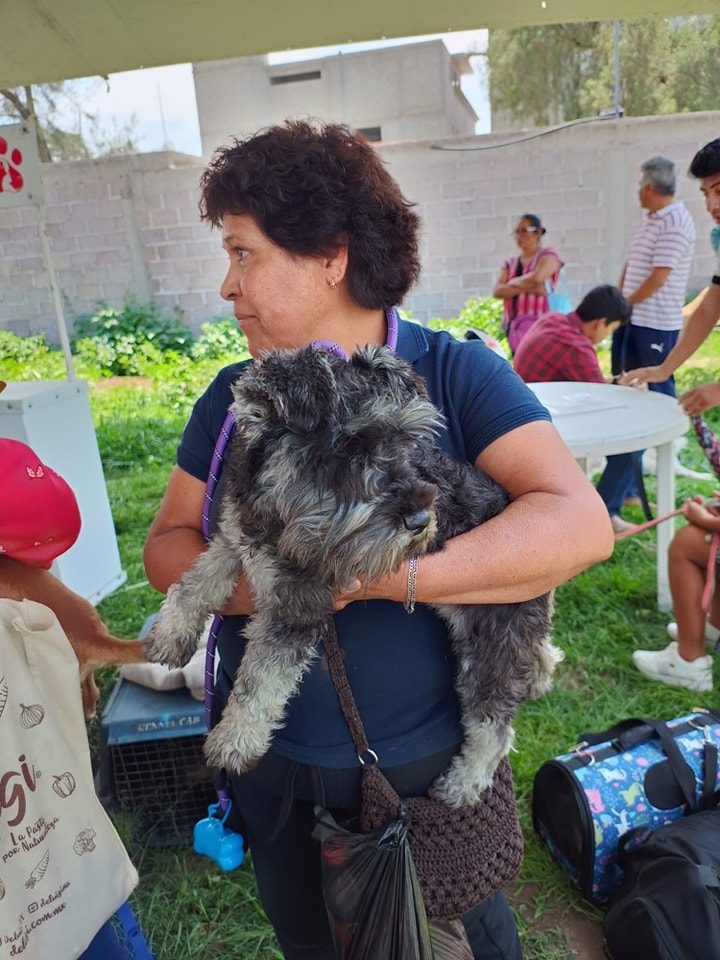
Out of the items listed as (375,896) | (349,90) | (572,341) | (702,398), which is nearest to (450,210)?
(572,341)

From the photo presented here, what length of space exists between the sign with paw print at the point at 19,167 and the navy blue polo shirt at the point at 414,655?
11.8 ft

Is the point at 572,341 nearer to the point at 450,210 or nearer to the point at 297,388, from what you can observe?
the point at 297,388

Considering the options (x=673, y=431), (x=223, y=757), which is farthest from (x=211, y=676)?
(x=673, y=431)

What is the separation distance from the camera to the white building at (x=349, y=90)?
2102 cm

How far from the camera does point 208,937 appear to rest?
2693mm

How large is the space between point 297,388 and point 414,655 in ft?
2.16

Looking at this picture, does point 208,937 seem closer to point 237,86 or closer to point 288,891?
point 288,891

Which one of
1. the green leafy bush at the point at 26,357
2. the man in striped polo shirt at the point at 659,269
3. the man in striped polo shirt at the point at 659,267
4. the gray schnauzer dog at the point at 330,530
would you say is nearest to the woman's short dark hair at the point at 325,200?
the gray schnauzer dog at the point at 330,530

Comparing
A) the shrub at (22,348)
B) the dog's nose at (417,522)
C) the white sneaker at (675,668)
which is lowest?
the white sneaker at (675,668)

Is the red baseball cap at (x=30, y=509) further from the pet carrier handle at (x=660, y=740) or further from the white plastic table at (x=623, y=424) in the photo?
the white plastic table at (x=623, y=424)

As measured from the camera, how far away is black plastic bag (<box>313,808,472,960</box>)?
1478mm

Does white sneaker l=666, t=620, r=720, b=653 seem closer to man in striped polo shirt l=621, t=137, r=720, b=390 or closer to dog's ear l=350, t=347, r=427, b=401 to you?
man in striped polo shirt l=621, t=137, r=720, b=390

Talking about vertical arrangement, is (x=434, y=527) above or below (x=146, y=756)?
above

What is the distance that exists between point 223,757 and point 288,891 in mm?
381
